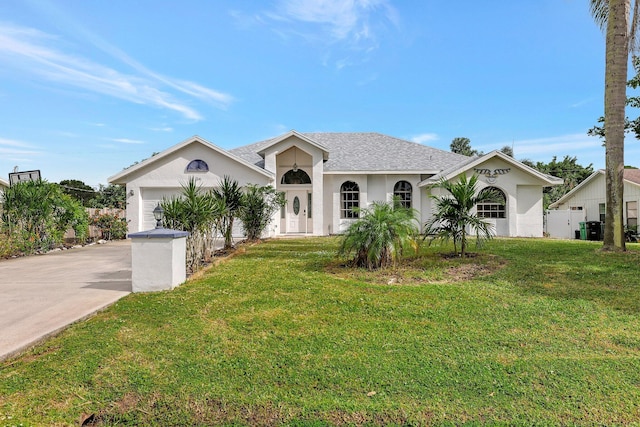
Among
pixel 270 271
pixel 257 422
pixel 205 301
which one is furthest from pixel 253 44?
pixel 257 422

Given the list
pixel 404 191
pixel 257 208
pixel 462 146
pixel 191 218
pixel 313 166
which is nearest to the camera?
pixel 191 218

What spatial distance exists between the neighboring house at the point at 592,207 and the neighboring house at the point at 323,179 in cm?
545

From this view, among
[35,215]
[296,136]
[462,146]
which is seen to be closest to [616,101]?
[296,136]

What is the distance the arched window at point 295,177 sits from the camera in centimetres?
1992

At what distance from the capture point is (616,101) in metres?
10.3

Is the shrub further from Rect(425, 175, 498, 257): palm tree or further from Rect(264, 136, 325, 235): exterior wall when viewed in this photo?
Rect(425, 175, 498, 257): palm tree

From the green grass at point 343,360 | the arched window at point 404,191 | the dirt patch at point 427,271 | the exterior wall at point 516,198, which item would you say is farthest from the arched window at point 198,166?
the green grass at point 343,360

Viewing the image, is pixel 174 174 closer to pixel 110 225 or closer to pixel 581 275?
pixel 110 225

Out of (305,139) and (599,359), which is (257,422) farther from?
(305,139)

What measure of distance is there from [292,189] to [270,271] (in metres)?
12.1

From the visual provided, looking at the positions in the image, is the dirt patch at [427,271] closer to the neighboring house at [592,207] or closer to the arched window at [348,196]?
the arched window at [348,196]

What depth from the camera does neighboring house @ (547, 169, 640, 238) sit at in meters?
19.9

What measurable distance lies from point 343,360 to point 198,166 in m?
16.6

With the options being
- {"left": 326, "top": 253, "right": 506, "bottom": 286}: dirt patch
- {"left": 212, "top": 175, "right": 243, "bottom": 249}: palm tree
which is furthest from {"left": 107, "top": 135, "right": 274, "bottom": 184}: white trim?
{"left": 326, "top": 253, "right": 506, "bottom": 286}: dirt patch
